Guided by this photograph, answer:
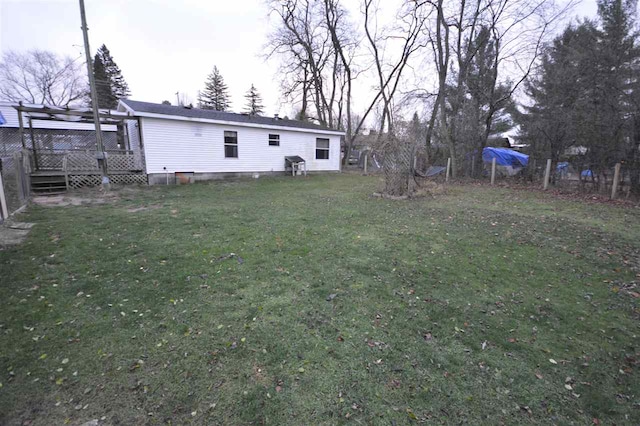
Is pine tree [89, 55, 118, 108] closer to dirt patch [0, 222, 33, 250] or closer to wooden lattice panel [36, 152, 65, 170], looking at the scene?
wooden lattice panel [36, 152, 65, 170]

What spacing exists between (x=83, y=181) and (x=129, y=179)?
138cm

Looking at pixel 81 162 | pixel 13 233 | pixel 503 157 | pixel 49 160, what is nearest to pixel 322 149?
pixel 503 157

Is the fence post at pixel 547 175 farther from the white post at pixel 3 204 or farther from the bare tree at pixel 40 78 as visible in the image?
the bare tree at pixel 40 78

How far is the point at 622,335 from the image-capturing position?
2551 millimetres

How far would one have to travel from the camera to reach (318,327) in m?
2.64

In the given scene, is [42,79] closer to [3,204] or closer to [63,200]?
[63,200]

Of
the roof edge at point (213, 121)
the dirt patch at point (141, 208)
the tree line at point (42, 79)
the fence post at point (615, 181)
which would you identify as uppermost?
the tree line at point (42, 79)

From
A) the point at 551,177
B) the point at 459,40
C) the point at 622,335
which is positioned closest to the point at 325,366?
the point at 622,335

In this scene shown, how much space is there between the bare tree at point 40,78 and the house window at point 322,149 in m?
23.2

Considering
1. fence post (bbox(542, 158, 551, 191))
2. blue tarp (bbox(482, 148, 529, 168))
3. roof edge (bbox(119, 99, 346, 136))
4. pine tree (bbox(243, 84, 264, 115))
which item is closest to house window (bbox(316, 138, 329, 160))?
roof edge (bbox(119, 99, 346, 136))

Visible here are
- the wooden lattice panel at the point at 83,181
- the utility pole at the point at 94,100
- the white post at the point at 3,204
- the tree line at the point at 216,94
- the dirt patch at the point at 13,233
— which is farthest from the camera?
the tree line at the point at 216,94

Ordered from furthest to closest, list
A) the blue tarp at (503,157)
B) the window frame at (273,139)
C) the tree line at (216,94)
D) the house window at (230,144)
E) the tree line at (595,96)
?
the tree line at (216,94)
the window frame at (273,139)
the blue tarp at (503,157)
the house window at (230,144)
the tree line at (595,96)

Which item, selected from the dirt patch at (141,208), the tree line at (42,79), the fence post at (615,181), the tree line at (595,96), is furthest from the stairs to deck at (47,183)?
the tree line at (595,96)

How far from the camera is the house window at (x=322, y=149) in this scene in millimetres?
17875
